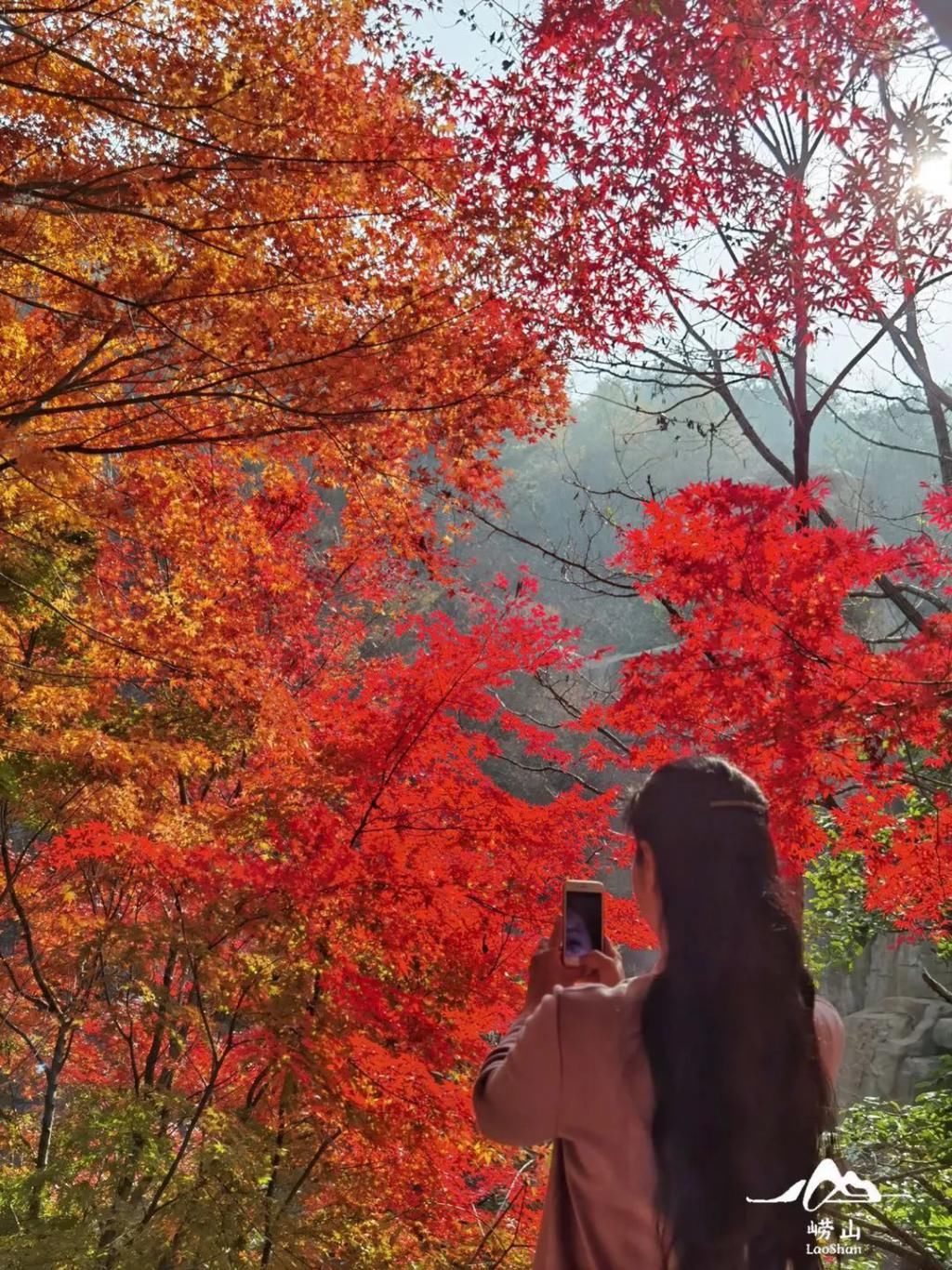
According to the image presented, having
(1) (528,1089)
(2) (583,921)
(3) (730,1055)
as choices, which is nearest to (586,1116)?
(1) (528,1089)

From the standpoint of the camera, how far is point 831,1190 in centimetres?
154

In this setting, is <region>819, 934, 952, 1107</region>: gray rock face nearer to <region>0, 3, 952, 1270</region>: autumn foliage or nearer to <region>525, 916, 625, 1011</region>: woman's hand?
<region>0, 3, 952, 1270</region>: autumn foliage

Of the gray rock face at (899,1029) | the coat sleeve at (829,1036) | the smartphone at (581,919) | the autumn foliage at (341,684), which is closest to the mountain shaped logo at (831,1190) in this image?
the coat sleeve at (829,1036)

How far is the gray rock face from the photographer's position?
598 inches

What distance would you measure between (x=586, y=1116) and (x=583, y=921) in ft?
1.14

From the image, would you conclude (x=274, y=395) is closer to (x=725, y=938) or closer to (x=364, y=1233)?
(x=725, y=938)

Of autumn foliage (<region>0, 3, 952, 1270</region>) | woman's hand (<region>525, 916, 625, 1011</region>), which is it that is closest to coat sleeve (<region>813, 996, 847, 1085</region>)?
woman's hand (<region>525, 916, 625, 1011</region>)

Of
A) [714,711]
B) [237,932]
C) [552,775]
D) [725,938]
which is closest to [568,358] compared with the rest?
[714,711]

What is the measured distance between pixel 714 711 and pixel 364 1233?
14.2ft

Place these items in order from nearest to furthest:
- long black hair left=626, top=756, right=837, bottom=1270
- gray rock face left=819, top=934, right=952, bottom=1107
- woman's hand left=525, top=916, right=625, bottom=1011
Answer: long black hair left=626, top=756, right=837, bottom=1270 → woman's hand left=525, top=916, right=625, bottom=1011 → gray rock face left=819, top=934, right=952, bottom=1107

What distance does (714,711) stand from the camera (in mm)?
5715

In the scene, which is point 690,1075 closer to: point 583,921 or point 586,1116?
point 586,1116

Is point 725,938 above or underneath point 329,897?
underneath

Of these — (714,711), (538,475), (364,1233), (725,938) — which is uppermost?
(538,475)
